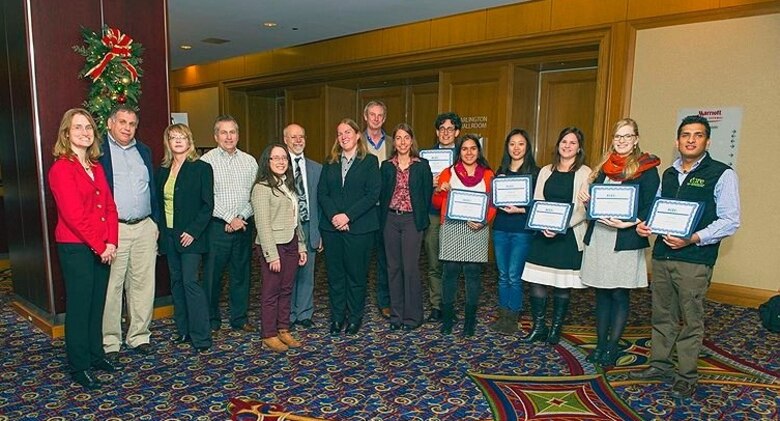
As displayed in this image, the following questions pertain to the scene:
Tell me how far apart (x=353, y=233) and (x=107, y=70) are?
2.12 m

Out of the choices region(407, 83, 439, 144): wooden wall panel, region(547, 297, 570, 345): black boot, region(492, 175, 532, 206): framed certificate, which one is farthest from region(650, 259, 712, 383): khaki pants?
region(407, 83, 439, 144): wooden wall panel

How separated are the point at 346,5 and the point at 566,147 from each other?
10.9ft

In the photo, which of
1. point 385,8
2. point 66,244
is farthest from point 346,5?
point 66,244

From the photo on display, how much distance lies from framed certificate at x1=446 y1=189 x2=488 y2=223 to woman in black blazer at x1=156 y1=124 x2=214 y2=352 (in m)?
1.67

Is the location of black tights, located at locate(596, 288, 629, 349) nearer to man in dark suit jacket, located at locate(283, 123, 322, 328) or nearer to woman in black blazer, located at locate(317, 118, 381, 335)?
woman in black blazer, located at locate(317, 118, 381, 335)

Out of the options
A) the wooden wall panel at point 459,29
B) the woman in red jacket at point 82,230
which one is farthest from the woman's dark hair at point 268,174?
the wooden wall panel at point 459,29

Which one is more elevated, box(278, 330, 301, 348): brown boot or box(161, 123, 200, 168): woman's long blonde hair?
box(161, 123, 200, 168): woman's long blonde hair

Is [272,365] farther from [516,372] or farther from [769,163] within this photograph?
[769,163]

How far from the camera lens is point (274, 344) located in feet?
12.5

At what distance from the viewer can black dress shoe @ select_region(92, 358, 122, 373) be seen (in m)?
3.38

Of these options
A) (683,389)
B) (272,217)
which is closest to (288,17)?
(272,217)

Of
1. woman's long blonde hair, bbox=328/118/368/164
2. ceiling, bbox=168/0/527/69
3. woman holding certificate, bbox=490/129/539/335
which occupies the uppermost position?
ceiling, bbox=168/0/527/69

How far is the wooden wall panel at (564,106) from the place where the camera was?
6.46 meters

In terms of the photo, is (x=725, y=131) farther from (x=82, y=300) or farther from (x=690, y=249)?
(x=82, y=300)
